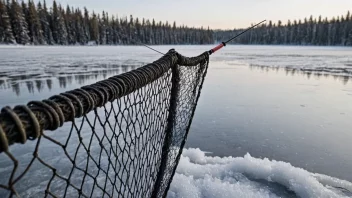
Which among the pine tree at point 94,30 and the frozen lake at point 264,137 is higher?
the pine tree at point 94,30

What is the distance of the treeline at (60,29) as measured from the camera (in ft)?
165

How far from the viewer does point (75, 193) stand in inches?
126

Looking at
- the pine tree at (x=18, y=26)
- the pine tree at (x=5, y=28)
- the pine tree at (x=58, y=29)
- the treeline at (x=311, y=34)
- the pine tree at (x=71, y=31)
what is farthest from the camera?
the treeline at (x=311, y=34)

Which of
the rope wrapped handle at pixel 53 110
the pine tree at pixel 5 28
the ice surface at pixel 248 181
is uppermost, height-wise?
the pine tree at pixel 5 28

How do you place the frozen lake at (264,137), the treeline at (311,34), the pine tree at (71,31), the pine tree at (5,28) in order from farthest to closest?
the treeline at (311,34)
the pine tree at (71,31)
the pine tree at (5,28)
the frozen lake at (264,137)

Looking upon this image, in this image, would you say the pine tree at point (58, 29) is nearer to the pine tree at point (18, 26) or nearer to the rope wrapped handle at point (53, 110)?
the pine tree at point (18, 26)

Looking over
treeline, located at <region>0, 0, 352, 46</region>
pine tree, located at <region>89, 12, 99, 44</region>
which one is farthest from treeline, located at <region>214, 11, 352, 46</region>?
pine tree, located at <region>89, 12, 99, 44</region>

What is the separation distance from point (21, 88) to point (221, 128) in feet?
23.4

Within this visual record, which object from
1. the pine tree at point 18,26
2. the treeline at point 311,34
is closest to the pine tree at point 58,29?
the pine tree at point 18,26

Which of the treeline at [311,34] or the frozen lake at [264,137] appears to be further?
the treeline at [311,34]

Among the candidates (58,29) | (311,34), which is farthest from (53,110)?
(311,34)

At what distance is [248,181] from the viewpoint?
11.4ft

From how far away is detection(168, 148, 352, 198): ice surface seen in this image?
10.3 feet

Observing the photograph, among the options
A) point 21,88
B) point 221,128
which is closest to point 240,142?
point 221,128
